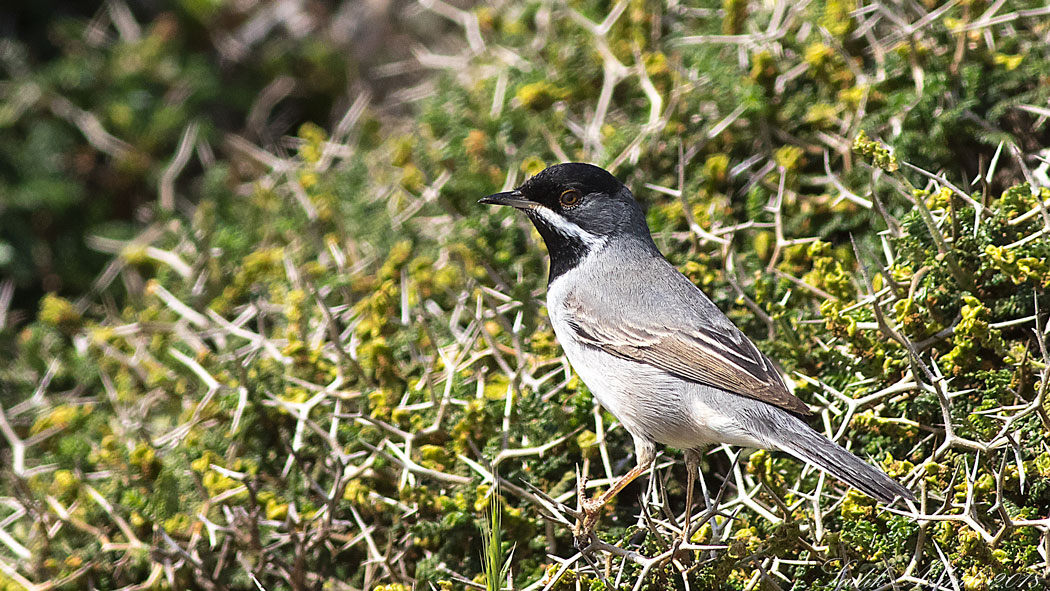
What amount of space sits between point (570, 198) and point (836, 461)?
5.24 ft

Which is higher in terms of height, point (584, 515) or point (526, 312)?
point (526, 312)

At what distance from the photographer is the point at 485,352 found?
3.89 meters

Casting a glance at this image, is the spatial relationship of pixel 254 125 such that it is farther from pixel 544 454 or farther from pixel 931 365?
pixel 931 365

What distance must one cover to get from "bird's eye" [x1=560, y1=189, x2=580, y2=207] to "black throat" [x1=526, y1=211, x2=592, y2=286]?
0.12 meters

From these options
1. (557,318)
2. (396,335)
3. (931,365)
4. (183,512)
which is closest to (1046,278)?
(931,365)

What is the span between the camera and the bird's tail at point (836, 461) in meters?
2.66

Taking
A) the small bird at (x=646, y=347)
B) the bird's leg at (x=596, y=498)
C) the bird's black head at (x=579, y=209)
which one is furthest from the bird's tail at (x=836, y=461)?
the bird's black head at (x=579, y=209)

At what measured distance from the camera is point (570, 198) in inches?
150

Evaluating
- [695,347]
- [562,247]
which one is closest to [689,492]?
[695,347]

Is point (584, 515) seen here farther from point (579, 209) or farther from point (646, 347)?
point (579, 209)

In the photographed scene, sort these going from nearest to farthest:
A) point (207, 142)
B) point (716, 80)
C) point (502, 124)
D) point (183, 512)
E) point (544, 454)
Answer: point (544, 454)
point (183, 512)
point (716, 80)
point (502, 124)
point (207, 142)

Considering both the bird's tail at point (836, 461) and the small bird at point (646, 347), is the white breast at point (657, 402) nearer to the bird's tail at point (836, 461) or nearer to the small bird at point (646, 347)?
the small bird at point (646, 347)

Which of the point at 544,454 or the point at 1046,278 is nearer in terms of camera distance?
the point at 1046,278

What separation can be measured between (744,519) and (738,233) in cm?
157
